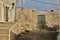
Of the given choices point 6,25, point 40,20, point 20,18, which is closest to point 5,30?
point 6,25

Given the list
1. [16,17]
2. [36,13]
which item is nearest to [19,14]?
[16,17]

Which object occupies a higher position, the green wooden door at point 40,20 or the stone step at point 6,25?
the green wooden door at point 40,20

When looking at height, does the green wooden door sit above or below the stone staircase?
above

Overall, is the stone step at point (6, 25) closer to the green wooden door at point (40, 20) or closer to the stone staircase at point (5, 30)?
the stone staircase at point (5, 30)

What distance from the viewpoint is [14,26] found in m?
2.11

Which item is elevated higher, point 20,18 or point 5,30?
point 20,18

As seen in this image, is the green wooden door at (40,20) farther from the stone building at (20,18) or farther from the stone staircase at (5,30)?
the stone staircase at (5,30)

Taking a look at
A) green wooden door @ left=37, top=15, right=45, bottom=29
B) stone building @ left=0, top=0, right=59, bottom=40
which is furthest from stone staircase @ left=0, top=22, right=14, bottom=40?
green wooden door @ left=37, top=15, right=45, bottom=29

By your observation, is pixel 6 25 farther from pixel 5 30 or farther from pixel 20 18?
pixel 20 18

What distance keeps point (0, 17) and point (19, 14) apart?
0.24 m

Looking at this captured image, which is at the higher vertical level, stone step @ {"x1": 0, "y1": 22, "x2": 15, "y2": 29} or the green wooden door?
the green wooden door

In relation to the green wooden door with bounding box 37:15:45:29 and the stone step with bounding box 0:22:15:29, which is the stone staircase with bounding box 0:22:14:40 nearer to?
the stone step with bounding box 0:22:15:29

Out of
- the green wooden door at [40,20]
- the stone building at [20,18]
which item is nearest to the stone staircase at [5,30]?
the stone building at [20,18]

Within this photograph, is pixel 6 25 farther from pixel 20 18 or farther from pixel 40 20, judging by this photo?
pixel 40 20
